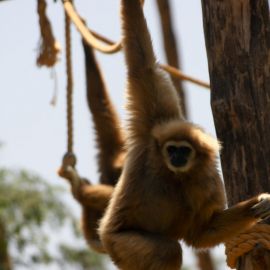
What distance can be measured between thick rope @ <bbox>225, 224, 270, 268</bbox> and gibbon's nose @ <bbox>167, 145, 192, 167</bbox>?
2.87 feet

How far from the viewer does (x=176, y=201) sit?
692cm

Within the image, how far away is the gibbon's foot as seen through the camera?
6.11 meters

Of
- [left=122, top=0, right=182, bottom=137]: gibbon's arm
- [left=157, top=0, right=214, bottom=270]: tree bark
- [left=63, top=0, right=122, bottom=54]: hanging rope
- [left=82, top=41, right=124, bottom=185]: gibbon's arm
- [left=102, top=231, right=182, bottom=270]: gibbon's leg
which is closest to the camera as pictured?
[left=102, top=231, right=182, bottom=270]: gibbon's leg

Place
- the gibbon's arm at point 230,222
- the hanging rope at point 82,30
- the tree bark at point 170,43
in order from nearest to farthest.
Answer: the gibbon's arm at point 230,222 < the hanging rope at point 82,30 < the tree bark at point 170,43

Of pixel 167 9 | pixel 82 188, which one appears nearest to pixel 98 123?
pixel 82 188

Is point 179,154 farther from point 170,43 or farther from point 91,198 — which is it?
point 170,43

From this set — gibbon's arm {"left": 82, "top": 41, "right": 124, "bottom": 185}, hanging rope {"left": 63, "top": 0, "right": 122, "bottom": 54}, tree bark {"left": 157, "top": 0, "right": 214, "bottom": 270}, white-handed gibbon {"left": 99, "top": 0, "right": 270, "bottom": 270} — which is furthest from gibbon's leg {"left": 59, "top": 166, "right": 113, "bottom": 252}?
tree bark {"left": 157, "top": 0, "right": 214, "bottom": 270}

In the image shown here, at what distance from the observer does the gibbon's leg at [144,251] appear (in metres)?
6.59

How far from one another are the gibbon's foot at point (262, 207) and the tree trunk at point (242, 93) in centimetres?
17

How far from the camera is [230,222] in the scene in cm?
669

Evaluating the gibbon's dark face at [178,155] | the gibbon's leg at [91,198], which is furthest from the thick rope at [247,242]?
the gibbon's leg at [91,198]

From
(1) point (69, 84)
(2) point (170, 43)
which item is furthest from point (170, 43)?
(1) point (69, 84)

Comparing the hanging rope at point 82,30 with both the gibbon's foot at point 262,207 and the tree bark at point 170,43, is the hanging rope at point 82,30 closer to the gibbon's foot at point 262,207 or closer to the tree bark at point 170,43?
the gibbon's foot at point 262,207

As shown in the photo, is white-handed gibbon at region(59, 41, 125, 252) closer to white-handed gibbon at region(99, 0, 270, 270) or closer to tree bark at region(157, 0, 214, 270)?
tree bark at region(157, 0, 214, 270)
